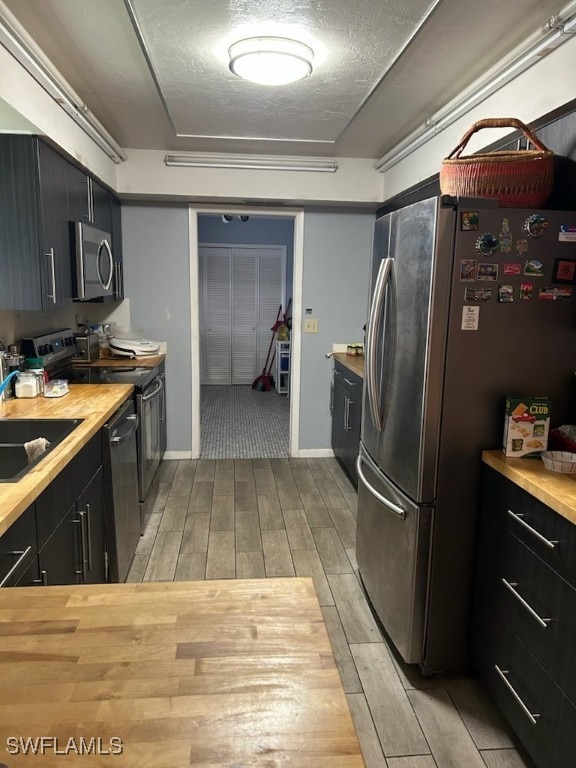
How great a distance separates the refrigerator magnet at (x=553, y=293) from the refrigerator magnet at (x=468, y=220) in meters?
0.33

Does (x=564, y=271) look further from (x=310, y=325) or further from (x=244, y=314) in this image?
(x=244, y=314)

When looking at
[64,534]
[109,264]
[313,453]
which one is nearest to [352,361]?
[313,453]

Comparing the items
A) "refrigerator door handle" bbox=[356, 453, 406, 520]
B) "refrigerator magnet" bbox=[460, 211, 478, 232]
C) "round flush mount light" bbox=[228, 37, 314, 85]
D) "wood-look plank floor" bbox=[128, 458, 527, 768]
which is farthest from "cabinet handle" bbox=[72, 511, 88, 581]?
"round flush mount light" bbox=[228, 37, 314, 85]

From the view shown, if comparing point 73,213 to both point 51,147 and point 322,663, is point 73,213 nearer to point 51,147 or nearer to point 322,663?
point 51,147

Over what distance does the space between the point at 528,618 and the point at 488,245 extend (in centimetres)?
120

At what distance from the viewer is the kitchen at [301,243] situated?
151 inches

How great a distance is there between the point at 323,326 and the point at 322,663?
377cm

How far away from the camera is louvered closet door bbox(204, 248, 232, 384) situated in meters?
7.27

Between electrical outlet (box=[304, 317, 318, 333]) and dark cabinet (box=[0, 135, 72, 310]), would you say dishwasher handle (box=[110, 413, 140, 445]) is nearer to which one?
dark cabinet (box=[0, 135, 72, 310])

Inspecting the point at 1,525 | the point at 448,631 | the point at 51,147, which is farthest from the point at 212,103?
the point at 448,631

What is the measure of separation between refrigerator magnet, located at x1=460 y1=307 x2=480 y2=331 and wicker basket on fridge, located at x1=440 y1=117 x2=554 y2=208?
1.30 ft

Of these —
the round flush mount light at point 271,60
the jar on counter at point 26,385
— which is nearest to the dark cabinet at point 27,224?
the jar on counter at point 26,385

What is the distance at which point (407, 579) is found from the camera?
6.53ft

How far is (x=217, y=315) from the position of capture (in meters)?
7.39
